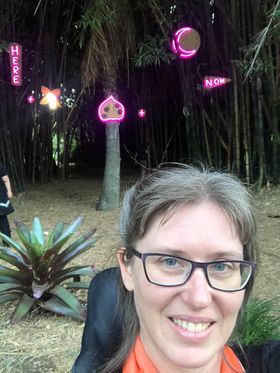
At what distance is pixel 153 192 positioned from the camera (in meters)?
0.83

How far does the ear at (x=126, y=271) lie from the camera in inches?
33.6

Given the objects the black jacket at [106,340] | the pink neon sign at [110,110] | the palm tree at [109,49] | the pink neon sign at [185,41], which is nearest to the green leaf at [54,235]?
the black jacket at [106,340]

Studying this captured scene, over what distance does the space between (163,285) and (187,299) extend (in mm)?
45

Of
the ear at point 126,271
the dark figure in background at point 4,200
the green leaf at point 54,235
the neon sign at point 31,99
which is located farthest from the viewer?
the neon sign at point 31,99

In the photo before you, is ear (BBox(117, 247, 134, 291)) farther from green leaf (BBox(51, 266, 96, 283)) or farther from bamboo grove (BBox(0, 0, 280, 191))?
bamboo grove (BBox(0, 0, 280, 191))

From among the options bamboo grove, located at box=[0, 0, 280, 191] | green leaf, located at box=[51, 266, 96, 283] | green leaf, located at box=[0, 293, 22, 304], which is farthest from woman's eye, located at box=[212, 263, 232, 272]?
bamboo grove, located at box=[0, 0, 280, 191]

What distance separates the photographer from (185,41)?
505 cm

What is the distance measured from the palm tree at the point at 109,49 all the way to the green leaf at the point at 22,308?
10.0 ft

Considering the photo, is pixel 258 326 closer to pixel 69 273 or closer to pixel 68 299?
pixel 68 299

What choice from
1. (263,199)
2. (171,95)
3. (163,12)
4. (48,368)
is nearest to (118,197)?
(263,199)

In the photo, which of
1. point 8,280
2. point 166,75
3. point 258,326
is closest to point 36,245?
point 8,280

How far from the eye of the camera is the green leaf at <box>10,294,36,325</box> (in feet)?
8.04

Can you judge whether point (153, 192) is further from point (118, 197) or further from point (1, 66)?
point (1, 66)

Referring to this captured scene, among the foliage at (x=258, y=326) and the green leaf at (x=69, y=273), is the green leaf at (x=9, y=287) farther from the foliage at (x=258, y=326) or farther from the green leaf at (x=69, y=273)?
the foliage at (x=258, y=326)
